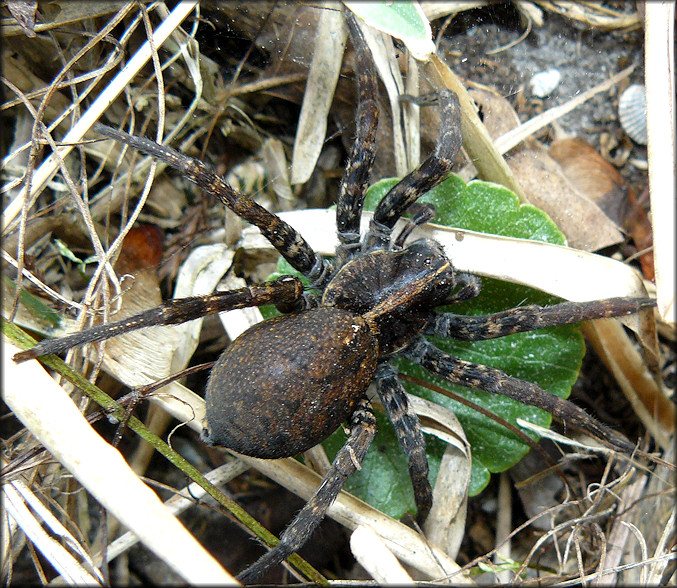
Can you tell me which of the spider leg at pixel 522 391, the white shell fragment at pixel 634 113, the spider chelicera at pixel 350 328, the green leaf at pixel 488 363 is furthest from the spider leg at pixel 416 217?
the white shell fragment at pixel 634 113

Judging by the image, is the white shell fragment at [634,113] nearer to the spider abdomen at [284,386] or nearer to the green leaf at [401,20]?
the green leaf at [401,20]

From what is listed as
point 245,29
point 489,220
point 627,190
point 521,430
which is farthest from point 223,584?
point 627,190

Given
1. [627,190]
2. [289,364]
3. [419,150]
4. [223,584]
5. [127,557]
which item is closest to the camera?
[223,584]

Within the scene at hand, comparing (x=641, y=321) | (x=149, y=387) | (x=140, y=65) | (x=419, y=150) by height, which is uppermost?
(x=140, y=65)

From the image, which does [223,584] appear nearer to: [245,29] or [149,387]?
[149,387]

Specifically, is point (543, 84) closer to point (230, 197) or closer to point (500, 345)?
point (500, 345)

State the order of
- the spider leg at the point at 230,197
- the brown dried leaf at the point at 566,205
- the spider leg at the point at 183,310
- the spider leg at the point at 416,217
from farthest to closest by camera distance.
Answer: the brown dried leaf at the point at 566,205
the spider leg at the point at 416,217
the spider leg at the point at 230,197
the spider leg at the point at 183,310

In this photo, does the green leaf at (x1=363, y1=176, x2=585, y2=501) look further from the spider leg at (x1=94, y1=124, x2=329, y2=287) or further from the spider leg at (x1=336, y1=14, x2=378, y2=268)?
the spider leg at (x1=94, y1=124, x2=329, y2=287)
